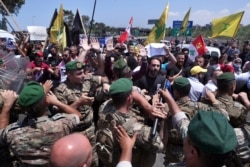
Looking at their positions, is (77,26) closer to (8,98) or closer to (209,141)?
(8,98)

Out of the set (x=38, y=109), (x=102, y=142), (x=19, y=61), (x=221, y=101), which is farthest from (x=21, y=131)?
(x=221, y=101)

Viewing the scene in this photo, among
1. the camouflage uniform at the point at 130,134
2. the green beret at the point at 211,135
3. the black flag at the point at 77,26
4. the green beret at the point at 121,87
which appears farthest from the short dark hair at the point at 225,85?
the black flag at the point at 77,26

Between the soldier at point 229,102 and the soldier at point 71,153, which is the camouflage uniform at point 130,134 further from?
the soldier at point 229,102

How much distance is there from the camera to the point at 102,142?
10.5ft

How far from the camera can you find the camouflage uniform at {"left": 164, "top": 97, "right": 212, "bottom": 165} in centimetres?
363

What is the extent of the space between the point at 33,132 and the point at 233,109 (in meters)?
2.30

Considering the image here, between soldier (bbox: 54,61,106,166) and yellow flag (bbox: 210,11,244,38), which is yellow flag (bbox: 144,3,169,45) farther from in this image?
soldier (bbox: 54,61,106,166)

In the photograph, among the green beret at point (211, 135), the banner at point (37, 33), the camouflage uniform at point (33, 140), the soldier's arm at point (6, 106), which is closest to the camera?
the green beret at point (211, 135)

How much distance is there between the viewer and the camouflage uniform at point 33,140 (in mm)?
2691

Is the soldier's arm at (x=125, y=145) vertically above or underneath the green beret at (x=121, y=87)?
underneath

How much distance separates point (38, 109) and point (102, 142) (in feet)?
2.38

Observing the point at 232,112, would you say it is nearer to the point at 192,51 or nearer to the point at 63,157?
the point at 63,157

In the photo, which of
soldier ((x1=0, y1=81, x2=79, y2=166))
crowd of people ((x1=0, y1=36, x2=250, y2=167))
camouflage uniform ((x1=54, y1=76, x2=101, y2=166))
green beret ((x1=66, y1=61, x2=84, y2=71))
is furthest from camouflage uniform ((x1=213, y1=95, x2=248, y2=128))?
soldier ((x1=0, y1=81, x2=79, y2=166))

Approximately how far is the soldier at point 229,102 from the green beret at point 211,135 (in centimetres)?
215
